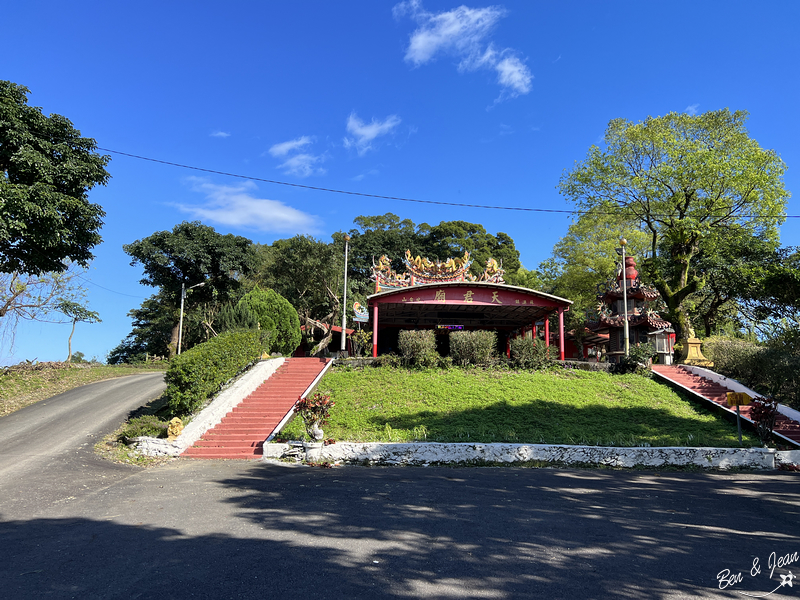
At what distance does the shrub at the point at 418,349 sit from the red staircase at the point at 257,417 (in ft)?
10.8

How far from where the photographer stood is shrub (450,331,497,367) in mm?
17797

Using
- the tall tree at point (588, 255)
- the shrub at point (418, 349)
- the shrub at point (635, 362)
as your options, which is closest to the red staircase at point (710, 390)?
the shrub at point (635, 362)

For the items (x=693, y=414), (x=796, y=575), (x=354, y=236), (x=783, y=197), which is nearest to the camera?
(x=796, y=575)

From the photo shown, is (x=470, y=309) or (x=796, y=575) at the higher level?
(x=470, y=309)

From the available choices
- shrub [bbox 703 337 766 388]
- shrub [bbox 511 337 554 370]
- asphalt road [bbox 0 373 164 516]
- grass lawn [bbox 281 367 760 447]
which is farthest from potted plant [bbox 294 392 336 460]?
shrub [bbox 703 337 766 388]

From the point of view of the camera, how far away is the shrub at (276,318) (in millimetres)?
23062

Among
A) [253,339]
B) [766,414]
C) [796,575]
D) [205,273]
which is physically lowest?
[796,575]

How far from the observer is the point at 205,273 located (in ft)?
113

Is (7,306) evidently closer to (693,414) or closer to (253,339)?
(253,339)

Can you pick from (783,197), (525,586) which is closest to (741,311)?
(783,197)

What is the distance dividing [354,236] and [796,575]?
47.3 meters

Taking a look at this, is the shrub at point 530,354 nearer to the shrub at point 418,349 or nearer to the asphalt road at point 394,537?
the shrub at point 418,349

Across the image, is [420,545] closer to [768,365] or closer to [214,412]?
[214,412]

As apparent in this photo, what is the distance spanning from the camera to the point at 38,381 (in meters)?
19.0
